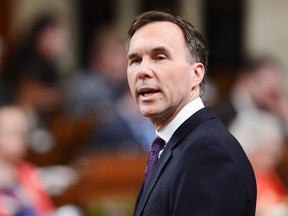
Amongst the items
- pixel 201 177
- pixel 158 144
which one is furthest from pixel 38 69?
pixel 201 177

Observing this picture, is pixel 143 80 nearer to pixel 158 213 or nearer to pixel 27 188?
pixel 158 213

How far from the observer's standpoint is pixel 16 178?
21.0ft

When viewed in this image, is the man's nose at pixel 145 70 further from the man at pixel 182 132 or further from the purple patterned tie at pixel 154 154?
the purple patterned tie at pixel 154 154

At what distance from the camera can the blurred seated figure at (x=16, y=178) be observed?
20.3ft

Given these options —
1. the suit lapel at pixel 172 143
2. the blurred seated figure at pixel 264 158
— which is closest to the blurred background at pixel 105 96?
the blurred seated figure at pixel 264 158

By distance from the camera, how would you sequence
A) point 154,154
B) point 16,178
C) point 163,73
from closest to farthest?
point 163,73, point 154,154, point 16,178

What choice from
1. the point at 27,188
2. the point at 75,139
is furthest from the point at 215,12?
the point at 27,188

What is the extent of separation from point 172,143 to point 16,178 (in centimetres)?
322

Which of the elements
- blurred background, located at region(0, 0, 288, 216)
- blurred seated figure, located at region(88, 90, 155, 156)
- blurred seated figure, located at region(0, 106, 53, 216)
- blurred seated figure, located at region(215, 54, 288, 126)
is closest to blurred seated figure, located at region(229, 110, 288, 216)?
blurred background, located at region(0, 0, 288, 216)

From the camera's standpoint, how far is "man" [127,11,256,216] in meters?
3.08

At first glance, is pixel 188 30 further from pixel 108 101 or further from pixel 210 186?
pixel 108 101

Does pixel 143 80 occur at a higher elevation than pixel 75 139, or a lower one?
higher

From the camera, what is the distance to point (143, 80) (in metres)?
3.27

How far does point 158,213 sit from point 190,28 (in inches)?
21.1
